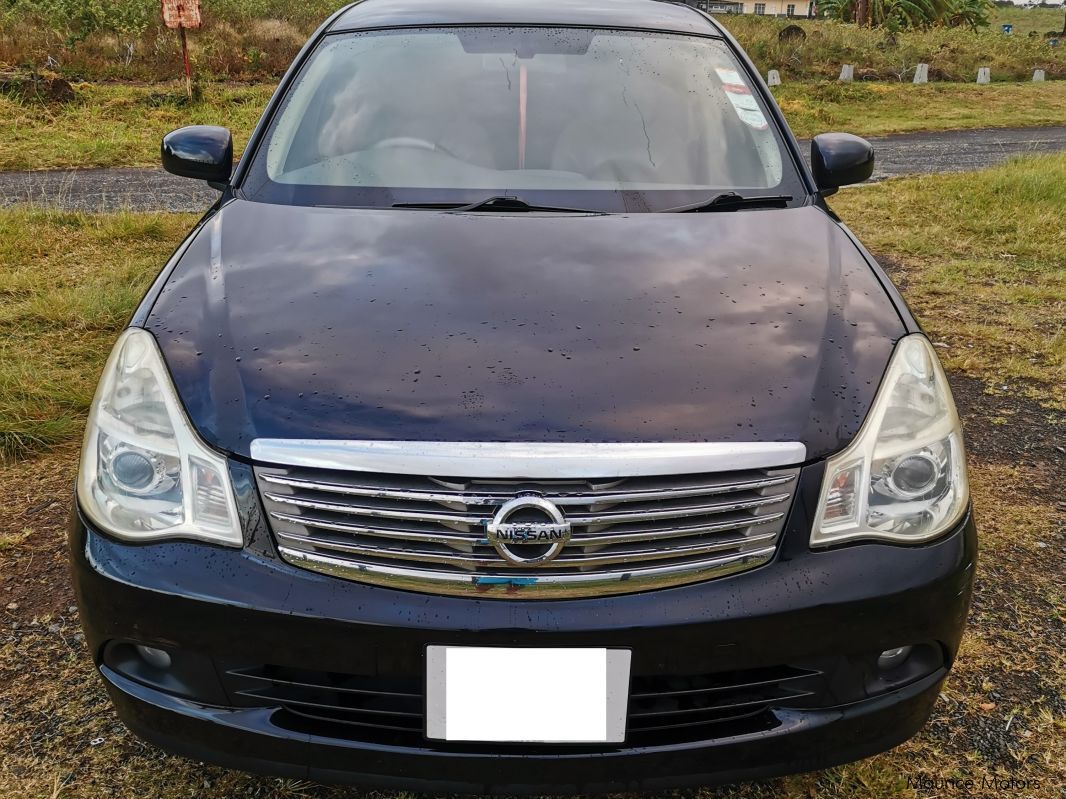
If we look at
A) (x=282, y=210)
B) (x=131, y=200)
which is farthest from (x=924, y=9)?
(x=282, y=210)

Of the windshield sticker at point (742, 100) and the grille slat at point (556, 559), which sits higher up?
the windshield sticker at point (742, 100)

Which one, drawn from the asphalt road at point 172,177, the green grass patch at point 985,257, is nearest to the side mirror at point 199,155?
the green grass patch at point 985,257

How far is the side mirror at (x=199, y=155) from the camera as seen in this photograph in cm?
244

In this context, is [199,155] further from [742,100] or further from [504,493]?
[504,493]

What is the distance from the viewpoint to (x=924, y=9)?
3234 cm

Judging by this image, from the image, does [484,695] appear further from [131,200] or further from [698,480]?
[131,200]

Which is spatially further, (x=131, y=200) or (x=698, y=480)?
(x=131, y=200)

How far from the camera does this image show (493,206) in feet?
6.98

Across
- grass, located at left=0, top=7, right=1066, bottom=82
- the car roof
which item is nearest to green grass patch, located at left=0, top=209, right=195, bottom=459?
the car roof

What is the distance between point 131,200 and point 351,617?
6208 mm

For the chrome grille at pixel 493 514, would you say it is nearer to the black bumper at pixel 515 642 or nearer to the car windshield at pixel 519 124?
the black bumper at pixel 515 642

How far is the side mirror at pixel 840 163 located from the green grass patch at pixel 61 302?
2.49 metres

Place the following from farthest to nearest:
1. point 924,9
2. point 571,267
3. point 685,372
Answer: point 924,9 < point 571,267 < point 685,372

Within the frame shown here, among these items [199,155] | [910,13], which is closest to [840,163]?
[199,155]
